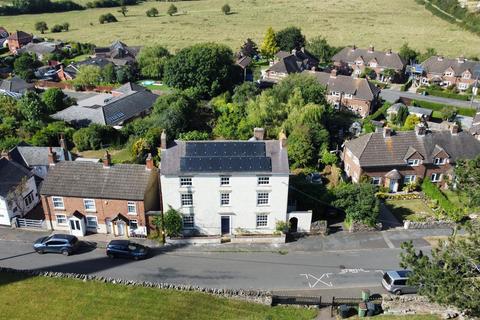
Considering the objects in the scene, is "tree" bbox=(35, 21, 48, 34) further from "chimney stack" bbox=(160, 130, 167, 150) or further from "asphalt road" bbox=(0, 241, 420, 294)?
"chimney stack" bbox=(160, 130, 167, 150)

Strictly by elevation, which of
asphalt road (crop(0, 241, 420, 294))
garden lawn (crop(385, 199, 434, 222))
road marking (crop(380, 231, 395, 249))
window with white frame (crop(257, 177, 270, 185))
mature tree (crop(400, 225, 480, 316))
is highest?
mature tree (crop(400, 225, 480, 316))

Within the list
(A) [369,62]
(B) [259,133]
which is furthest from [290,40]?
(B) [259,133]

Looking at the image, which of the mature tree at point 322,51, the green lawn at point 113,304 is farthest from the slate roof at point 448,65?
the green lawn at point 113,304

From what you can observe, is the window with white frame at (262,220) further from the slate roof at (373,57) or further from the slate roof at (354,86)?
the slate roof at (373,57)

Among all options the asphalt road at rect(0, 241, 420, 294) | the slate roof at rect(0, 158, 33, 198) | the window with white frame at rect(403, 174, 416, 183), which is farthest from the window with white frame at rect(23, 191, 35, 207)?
the window with white frame at rect(403, 174, 416, 183)

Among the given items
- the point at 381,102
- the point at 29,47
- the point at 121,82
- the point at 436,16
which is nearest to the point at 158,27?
the point at 29,47
